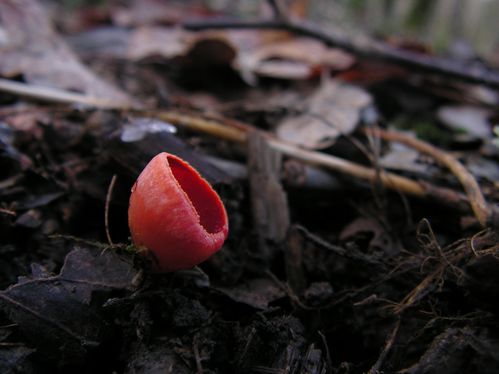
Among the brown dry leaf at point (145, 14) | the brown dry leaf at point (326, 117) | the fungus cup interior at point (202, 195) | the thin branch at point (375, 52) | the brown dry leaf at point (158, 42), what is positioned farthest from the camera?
the brown dry leaf at point (145, 14)

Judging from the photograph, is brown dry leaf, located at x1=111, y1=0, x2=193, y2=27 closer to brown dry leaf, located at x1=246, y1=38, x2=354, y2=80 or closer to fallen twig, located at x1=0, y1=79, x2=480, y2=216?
brown dry leaf, located at x1=246, y1=38, x2=354, y2=80

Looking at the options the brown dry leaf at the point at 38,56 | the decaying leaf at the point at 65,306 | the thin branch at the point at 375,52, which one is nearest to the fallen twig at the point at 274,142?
the brown dry leaf at the point at 38,56

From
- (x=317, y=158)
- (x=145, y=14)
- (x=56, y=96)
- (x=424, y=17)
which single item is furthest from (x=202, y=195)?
(x=424, y=17)

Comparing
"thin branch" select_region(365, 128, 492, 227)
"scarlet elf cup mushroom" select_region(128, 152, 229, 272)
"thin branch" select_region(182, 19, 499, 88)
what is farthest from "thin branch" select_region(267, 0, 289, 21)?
"scarlet elf cup mushroom" select_region(128, 152, 229, 272)

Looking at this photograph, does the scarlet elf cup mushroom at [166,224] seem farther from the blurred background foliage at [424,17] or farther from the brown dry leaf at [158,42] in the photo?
the blurred background foliage at [424,17]

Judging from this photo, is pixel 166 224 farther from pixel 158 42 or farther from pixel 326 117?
pixel 158 42
